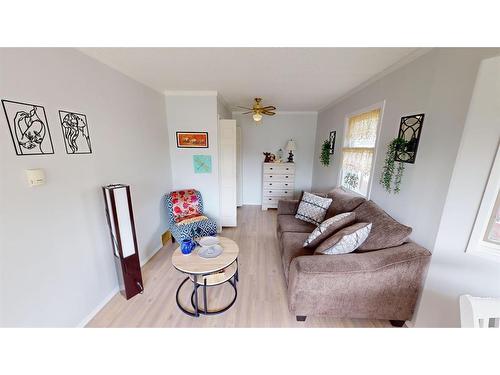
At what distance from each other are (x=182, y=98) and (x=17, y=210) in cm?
214

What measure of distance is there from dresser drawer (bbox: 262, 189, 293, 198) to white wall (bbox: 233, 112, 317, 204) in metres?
0.31

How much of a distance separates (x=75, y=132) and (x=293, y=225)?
226cm

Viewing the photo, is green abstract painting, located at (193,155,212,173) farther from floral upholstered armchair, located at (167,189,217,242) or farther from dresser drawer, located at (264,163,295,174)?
dresser drawer, located at (264,163,295,174)

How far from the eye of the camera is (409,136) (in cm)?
146

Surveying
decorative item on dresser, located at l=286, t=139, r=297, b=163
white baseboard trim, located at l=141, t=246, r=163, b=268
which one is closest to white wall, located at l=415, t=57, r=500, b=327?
white baseboard trim, located at l=141, t=246, r=163, b=268

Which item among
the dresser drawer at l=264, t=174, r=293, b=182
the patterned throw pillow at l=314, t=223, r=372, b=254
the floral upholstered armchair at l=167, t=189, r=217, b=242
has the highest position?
the dresser drawer at l=264, t=174, r=293, b=182

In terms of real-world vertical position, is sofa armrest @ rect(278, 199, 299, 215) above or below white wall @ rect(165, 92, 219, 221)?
below

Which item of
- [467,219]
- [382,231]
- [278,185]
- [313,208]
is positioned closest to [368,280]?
[382,231]

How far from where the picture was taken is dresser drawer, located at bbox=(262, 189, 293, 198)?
3977 millimetres

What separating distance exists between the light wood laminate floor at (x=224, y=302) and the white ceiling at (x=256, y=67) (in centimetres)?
215

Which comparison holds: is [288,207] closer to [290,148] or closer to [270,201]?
[270,201]
